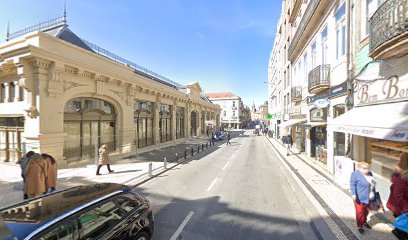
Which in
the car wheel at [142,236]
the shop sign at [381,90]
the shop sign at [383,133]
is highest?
the shop sign at [381,90]

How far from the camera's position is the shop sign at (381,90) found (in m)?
5.80

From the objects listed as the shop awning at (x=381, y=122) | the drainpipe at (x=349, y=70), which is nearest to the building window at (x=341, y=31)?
the drainpipe at (x=349, y=70)

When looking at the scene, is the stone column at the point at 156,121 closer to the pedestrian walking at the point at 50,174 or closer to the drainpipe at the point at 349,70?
the pedestrian walking at the point at 50,174

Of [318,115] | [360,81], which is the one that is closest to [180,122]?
[318,115]

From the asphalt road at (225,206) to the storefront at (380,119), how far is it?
3030 mm

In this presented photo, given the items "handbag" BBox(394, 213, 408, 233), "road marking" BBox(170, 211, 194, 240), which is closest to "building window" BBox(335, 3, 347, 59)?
"handbag" BBox(394, 213, 408, 233)

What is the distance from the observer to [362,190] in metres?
4.64

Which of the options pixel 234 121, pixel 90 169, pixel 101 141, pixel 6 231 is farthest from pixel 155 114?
pixel 234 121

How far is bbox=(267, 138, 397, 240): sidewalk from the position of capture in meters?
4.73

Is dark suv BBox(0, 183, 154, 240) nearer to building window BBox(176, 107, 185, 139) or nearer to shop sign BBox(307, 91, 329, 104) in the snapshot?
shop sign BBox(307, 91, 329, 104)

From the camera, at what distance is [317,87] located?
11258 mm

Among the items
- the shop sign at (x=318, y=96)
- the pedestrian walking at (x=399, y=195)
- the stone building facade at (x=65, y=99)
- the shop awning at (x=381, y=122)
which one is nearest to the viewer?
the pedestrian walking at (x=399, y=195)

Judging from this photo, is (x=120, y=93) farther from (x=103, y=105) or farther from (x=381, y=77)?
(x=381, y=77)

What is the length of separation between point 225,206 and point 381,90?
21.0 ft
